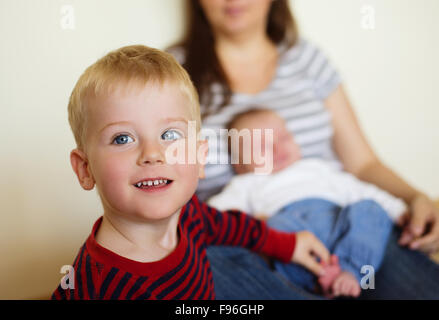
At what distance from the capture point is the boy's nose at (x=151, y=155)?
0.56 m

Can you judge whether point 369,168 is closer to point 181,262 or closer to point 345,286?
point 345,286

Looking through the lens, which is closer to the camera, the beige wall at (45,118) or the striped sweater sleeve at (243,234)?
the striped sweater sleeve at (243,234)

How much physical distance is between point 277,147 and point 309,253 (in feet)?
1.26

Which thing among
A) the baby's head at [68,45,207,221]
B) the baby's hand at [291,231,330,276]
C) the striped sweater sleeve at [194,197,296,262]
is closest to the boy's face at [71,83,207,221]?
the baby's head at [68,45,207,221]

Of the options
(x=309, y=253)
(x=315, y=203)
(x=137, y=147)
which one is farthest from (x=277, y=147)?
(x=137, y=147)

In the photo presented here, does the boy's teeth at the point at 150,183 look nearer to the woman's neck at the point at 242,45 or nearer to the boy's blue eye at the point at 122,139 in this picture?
the boy's blue eye at the point at 122,139

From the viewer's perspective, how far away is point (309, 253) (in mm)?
880

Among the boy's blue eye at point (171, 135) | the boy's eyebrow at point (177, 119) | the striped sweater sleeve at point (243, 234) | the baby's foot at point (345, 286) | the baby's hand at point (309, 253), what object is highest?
the boy's eyebrow at point (177, 119)

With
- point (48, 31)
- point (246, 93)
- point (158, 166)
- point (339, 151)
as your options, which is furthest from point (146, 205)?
point (339, 151)

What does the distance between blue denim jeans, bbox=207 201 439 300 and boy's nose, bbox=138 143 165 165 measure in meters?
0.35

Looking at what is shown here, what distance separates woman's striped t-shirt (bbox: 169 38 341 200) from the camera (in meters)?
1.16

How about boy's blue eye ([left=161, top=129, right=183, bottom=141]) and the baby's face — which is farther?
the baby's face

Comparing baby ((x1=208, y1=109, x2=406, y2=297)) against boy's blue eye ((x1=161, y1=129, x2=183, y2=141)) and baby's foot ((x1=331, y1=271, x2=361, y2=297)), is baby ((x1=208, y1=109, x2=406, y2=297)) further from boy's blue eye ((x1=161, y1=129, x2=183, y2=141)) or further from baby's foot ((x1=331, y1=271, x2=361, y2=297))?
boy's blue eye ((x1=161, y1=129, x2=183, y2=141))

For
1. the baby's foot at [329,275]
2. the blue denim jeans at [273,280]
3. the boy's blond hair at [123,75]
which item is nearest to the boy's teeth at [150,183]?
the boy's blond hair at [123,75]
